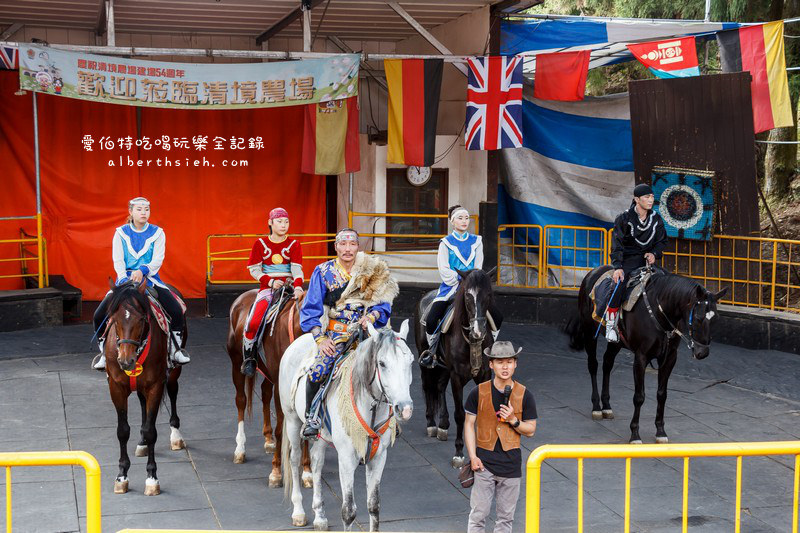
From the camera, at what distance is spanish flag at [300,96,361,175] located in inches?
556

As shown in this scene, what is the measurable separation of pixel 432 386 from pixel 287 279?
2.00 m

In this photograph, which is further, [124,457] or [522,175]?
[522,175]

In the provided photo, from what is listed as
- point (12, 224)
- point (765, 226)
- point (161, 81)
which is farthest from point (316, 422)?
point (765, 226)

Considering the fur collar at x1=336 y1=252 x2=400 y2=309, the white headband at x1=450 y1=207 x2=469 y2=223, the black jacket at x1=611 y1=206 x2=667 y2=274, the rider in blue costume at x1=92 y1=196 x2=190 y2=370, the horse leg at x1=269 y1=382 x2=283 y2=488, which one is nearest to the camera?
the fur collar at x1=336 y1=252 x2=400 y2=309

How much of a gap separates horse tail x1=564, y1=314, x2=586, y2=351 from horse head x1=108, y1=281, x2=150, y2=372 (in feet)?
17.7

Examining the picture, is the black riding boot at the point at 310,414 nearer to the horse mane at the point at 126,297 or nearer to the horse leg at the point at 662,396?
the horse mane at the point at 126,297

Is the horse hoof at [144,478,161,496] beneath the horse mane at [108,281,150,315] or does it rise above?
beneath

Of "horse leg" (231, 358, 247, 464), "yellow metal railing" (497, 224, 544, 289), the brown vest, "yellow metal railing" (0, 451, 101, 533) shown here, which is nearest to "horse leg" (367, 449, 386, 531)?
the brown vest

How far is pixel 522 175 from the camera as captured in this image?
1588 centimetres

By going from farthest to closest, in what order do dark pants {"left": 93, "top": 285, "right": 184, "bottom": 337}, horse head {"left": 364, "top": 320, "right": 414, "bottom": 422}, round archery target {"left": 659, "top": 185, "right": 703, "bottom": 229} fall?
round archery target {"left": 659, "top": 185, "right": 703, "bottom": 229} < dark pants {"left": 93, "top": 285, "right": 184, "bottom": 337} < horse head {"left": 364, "top": 320, "right": 414, "bottom": 422}

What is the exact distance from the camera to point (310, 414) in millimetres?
6629

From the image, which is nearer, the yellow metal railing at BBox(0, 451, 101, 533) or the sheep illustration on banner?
the yellow metal railing at BBox(0, 451, 101, 533)

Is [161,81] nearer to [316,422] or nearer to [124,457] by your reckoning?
[124,457]

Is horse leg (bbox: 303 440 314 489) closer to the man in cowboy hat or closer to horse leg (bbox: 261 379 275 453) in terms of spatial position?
horse leg (bbox: 261 379 275 453)
